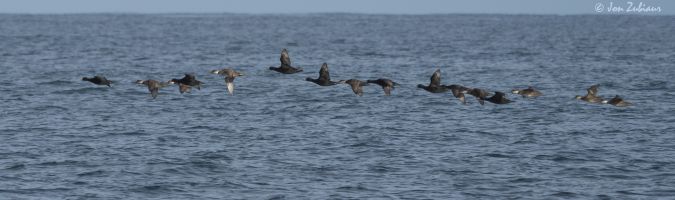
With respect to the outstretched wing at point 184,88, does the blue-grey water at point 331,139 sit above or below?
below

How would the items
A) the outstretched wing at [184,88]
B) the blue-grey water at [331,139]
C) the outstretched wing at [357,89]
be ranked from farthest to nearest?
the blue-grey water at [331,139] → the outstretched wing at [357,89] → the outstretched wing at [184,88]

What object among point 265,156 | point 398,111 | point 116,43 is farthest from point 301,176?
point 116,43

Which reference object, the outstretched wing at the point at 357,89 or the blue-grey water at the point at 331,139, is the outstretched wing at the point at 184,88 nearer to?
the blue-grey water at the point at 331,139

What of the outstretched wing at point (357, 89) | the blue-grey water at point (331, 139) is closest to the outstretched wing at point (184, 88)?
the blue-grey water at point (331, 139)

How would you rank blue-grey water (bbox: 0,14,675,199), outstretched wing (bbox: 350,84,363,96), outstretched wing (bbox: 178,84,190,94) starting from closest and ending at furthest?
outstretched wing (bbox: 178,84,190,94)
outstretched wing (bbox: 350,84,363,96)
blue-grey water (bbox: 0,14,675,199)

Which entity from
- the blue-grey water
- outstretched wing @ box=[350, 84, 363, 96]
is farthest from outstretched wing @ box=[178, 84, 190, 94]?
outstretched wing @ box=[350, 84, 363, 96]

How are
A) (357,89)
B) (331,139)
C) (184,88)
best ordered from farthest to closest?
(331,139) < (357,89) < (184,88)

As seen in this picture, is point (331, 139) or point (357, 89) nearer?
point (357, 89)

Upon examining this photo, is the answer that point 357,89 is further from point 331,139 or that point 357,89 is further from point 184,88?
point 331,139

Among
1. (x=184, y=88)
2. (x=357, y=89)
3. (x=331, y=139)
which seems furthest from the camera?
(x=331, y=139)

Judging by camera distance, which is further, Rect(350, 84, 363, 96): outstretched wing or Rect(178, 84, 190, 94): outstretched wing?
Rect(350, 84, 363, 96): outstretched wing

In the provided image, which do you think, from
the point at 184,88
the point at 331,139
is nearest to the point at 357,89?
the point at 184,88

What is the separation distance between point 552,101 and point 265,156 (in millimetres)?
22521

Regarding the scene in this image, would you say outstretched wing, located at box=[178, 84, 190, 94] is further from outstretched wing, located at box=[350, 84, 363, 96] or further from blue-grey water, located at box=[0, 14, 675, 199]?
outstretched wing, located at box=[350, 84, 363, 96]
